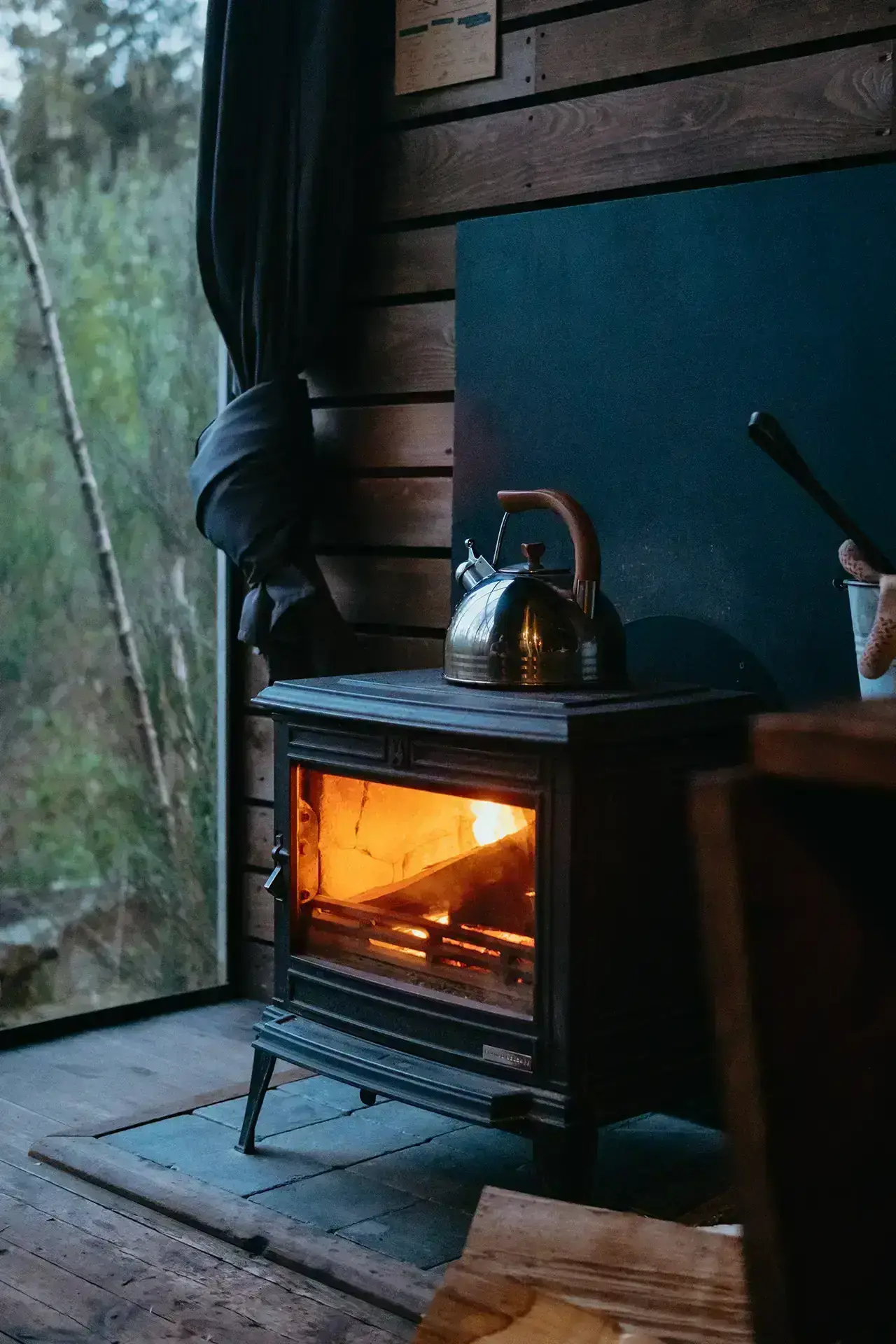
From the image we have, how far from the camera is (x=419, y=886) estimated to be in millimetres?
2527

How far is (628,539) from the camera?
2805 millimetres

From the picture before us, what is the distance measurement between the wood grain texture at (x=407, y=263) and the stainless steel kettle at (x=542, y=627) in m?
0.89

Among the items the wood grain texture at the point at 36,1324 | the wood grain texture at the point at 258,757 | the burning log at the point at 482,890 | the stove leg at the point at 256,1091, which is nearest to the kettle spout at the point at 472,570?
the burning log at the point at 482,890

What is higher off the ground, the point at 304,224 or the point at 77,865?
the point at 304,224

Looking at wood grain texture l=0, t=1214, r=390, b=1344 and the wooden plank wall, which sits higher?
the wooden plank wall

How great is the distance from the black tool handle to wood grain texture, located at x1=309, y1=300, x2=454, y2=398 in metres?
1.04

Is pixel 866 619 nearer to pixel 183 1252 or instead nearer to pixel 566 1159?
pixel 566 1159

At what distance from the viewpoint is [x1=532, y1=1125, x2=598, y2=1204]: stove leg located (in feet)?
7.18

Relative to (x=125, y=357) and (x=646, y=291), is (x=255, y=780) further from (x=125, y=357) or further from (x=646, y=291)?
(x=646, y=291)

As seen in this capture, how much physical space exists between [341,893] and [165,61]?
2015 millimetres

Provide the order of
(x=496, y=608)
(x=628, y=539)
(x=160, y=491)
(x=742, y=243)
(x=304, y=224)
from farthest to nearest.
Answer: (x=160, y=491) < (x=304, y=224) < (x=628, y=539) < (x=742, y=243) < (x=496, y=608)

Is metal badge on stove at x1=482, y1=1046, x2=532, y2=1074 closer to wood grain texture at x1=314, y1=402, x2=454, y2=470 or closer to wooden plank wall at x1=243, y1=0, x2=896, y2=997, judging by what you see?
wooden plank wall at x1=243, y1=0, x2=896, y2=997

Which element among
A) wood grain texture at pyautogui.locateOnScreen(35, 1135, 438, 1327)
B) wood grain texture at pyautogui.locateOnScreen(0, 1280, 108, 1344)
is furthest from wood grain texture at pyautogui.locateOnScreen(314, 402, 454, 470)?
wood grain texture at pyautogui.locateOnScreen(0, 1280, 108, 1344)

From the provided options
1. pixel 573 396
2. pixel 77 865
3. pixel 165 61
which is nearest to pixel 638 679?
pixel 573 396
